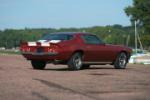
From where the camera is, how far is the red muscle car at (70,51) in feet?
63.0

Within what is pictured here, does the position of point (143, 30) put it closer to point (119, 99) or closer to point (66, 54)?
point (66, 54)

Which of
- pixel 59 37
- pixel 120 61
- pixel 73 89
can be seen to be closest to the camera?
pixel 73 89

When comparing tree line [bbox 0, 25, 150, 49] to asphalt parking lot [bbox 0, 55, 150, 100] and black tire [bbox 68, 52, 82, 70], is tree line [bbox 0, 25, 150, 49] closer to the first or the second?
black tire [bbox 68, 52, 82, 70]

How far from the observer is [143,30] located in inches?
3959

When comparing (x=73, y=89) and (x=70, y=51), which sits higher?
(x=70, y=51)

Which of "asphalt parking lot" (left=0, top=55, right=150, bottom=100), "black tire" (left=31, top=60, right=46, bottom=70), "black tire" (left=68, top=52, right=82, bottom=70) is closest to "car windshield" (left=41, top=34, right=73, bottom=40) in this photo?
"black tire" (left=68, top=52, right=82, bottom=70)

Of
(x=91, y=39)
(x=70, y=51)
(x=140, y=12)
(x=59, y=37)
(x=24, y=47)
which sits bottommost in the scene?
(x=70, y=51)

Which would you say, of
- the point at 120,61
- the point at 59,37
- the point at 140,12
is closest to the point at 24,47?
the point at 59,37

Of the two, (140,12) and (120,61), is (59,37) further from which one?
(140,12)

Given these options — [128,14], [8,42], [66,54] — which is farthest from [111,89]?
[8,42]

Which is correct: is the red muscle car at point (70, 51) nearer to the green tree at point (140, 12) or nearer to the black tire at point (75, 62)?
the black tire at point (75, 62)

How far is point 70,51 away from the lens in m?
19.5

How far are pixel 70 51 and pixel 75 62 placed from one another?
54 centimetres

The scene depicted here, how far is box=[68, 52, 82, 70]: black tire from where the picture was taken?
64.4 ft
